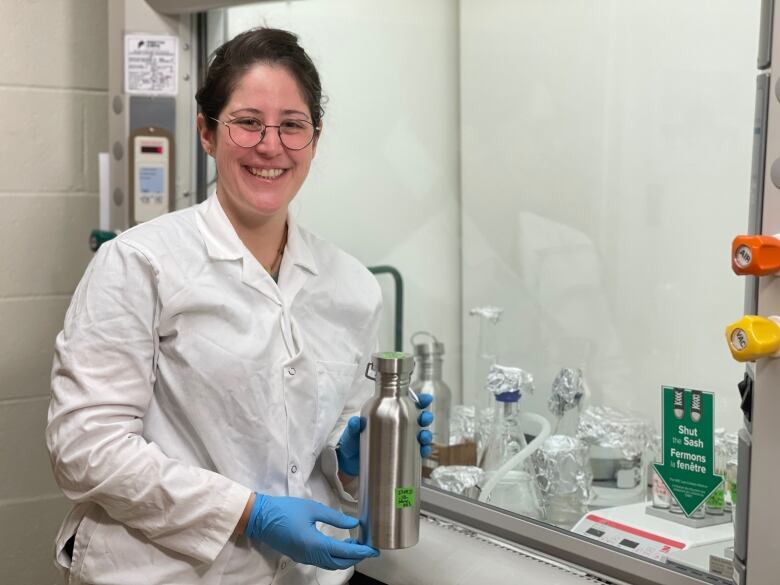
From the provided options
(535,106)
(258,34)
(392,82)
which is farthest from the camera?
(392,82)

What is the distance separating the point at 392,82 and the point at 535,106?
1.13ft

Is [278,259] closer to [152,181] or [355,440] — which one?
[355,440]

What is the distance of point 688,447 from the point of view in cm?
135

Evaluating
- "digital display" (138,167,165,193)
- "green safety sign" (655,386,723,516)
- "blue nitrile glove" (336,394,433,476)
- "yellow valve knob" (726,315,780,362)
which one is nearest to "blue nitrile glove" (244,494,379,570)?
"blue nitrile glove" (336,394,433,476)

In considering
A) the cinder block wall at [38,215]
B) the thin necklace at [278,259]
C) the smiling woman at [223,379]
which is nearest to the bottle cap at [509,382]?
the smiling woman at [223,379]

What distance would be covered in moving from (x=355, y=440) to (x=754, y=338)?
58 cm

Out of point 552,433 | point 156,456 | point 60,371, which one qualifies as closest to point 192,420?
point 156,456

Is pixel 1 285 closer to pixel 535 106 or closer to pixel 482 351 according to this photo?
pixel 482 351

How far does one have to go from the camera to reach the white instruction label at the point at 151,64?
1.98 metres

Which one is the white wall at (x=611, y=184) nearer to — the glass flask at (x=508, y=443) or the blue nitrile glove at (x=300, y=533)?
the glass flask at (x=508, y=443)

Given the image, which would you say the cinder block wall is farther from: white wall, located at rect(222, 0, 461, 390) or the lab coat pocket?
the lab coat pocket

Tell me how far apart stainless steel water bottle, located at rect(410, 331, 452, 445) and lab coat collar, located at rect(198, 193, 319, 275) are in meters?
0.60

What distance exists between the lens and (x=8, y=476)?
7.45 feet

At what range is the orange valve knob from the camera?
102 cm
